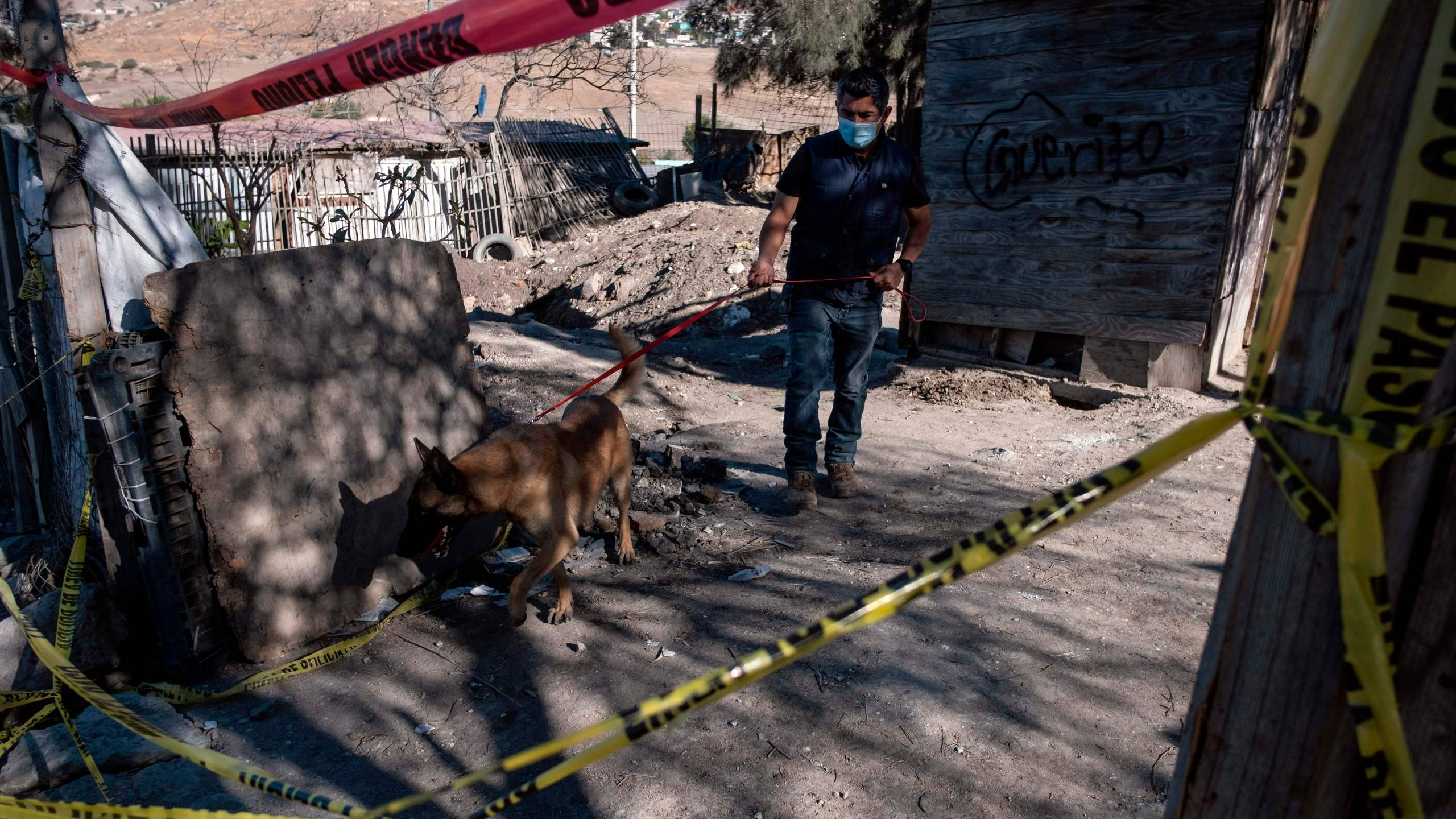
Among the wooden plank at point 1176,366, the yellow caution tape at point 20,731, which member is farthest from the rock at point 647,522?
A: the wooden plank at point 1176,366

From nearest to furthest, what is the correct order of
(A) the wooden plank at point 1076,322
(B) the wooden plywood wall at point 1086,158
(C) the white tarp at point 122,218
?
1. (C) the white tarp at point 122,218
2. (B) the wooden plywood wall at point 1086,158
3. (A) the wooden plank at point 1076,322

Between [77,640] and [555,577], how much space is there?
188 cm

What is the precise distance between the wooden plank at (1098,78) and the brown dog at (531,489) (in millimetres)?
4684

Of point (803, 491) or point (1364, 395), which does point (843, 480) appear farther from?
point (1364, 395)

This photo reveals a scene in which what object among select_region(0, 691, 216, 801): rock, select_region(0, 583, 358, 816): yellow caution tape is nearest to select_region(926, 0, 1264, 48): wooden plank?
select_region(0, 583, 358, 816): yellow caution tape

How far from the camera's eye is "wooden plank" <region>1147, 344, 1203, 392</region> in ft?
22.0

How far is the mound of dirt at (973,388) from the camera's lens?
720 cm

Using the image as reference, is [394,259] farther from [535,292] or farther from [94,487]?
[535,292]

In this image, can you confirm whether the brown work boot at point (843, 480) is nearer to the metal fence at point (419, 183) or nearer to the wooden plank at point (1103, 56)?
the wooden plank at point (1103, 56)

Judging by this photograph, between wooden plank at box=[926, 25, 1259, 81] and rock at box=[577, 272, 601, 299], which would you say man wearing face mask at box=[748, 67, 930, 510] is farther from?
rock at box=[577, 272, 601, 299]

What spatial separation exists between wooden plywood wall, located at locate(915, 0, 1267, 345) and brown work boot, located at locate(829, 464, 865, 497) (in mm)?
3113

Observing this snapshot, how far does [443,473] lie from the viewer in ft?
11.6

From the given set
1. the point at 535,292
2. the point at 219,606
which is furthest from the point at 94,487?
the point at 535,292

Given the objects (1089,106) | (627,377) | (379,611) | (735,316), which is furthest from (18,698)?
(735,316)
